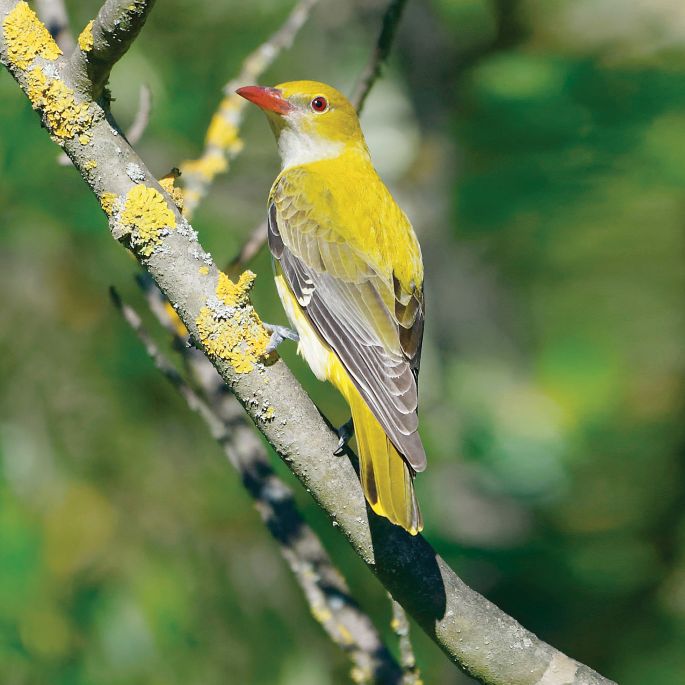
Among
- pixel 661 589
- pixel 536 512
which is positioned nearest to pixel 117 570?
pixel 536 512

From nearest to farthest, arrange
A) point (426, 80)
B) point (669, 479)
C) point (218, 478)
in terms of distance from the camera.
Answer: point (218, 478), point (669, 479), point (426, 80)

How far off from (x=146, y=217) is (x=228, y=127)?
1756mm

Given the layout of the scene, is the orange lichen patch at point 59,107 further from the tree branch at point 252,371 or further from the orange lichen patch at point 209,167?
the orange lichen patch at point 209,167

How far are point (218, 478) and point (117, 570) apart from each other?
71 centimetres

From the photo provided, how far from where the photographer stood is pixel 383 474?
2.29 m

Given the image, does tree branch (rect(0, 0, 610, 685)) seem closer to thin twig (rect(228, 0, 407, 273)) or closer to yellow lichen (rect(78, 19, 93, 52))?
yellow lichen (rect(78, 19, 93, 52))

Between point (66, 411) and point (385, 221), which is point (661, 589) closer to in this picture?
point (385, 221)

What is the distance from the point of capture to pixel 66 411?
483cm

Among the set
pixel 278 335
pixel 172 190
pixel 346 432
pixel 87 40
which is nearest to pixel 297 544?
pixel 346 432

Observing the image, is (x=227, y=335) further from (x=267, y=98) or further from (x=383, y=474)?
(x=267, y=98)

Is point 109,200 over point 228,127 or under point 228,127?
under

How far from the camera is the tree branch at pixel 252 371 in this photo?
210 cm

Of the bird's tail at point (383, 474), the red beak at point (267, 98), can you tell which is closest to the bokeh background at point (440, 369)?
the red beak at point (267, 98)

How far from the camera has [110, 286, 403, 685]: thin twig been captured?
114 inches
